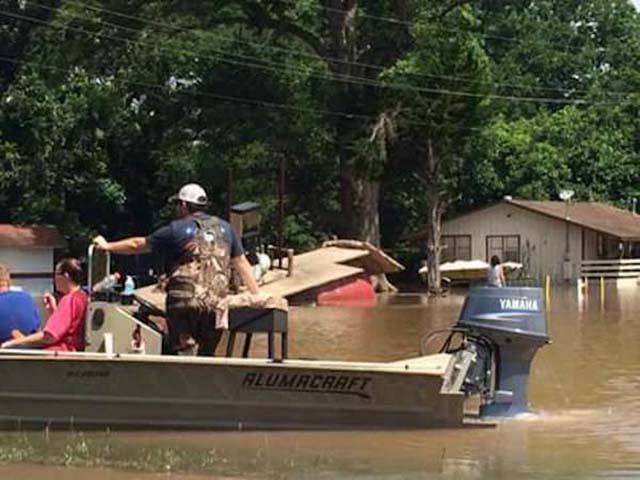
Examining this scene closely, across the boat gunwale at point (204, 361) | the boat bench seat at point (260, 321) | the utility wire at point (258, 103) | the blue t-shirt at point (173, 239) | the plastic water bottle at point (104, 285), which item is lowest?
the boat gunwale at point (204, 361)

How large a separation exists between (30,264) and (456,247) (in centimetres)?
1814

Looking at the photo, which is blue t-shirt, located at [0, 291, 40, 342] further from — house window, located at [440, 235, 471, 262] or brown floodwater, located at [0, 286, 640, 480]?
house window, located at [440, 235, 471, 262]

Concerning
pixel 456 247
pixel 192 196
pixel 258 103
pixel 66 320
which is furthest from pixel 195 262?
pixel 456 247

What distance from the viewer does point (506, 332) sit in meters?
10.1

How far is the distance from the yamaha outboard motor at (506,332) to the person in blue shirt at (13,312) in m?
3.69

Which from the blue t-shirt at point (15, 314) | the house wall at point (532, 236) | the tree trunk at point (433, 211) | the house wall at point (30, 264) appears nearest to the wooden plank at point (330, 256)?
the tree trunk at point (433, 211)

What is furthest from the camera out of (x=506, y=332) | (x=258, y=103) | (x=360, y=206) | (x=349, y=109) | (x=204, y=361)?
(x=258, y=103)

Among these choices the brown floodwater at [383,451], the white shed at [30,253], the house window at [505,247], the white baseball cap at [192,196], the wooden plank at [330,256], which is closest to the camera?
the brown floodwater at [383,451]

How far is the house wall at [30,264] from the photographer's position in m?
44.5

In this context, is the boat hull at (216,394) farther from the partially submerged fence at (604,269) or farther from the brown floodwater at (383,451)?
the partially submerged fence at (604,269)

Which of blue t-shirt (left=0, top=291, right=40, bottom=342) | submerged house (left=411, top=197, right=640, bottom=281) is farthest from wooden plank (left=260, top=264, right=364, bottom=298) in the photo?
blue t-shirt (left=0, top=291, right=40, bottom=342)

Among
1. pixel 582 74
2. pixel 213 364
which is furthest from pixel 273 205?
pixel 213 364

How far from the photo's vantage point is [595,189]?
5759cm

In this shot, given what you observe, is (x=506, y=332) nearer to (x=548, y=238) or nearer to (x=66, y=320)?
(x=66, y=320)
